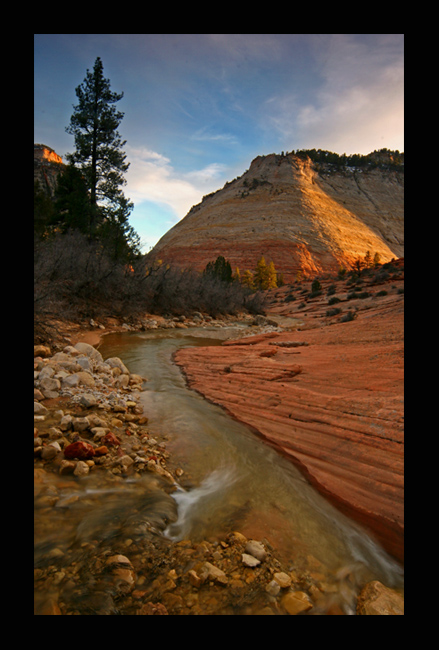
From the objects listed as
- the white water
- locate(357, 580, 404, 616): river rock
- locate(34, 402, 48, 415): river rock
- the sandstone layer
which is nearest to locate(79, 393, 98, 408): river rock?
locate(34, 402, 48, 415): river rock

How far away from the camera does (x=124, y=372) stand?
6.59 meters

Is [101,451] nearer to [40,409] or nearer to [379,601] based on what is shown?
[40,409]

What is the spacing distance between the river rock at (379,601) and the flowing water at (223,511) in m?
0.08

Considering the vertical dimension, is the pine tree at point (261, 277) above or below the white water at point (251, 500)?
above

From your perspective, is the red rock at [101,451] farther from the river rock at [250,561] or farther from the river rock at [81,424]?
the river rock at [250,561]

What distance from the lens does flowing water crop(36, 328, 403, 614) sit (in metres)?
2.19

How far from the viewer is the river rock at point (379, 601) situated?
5.99 feet

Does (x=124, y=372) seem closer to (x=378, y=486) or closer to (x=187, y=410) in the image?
(x=187, y=410)

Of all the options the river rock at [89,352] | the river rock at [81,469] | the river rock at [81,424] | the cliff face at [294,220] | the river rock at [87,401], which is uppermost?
the cliff face at [294,220]

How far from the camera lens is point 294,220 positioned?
72250mm

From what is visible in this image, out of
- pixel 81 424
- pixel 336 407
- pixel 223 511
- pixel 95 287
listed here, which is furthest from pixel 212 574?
pixel 95 287

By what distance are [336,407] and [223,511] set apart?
2.40m

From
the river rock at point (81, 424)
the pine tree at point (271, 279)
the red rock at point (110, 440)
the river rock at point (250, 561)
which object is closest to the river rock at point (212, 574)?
the river rock at point (250, 561)
